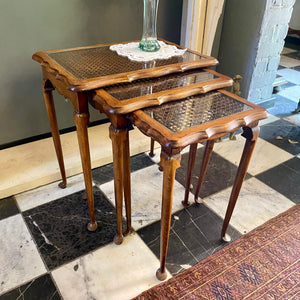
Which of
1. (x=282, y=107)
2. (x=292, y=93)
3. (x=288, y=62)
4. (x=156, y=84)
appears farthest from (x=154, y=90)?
(x=288, y=62)

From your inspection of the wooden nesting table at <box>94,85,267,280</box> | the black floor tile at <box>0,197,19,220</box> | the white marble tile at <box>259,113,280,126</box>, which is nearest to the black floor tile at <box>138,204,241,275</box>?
the wooden nesting table at <box>94,85,267,280</box>

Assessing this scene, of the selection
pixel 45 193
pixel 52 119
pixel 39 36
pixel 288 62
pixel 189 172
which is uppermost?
pixel 39 36

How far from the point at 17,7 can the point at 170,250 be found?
1382 mm

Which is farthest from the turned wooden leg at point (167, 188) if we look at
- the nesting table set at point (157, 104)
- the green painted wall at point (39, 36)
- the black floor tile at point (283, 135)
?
the black floor tile at point (283, 135)

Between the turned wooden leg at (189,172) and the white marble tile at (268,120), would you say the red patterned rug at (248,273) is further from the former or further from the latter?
the white marble tile at (268,120)

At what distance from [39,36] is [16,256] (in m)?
1.12

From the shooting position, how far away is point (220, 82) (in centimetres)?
111

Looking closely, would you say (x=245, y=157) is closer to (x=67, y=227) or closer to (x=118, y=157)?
(x=118, y=157)

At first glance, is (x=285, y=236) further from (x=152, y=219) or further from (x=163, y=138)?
(x=163, y=138)

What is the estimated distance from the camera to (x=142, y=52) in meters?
1.31

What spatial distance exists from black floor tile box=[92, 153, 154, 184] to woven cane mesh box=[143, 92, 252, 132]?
82cm

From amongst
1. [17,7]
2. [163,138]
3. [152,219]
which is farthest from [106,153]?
[163,138]

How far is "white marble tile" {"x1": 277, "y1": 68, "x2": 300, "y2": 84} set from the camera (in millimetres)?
3128

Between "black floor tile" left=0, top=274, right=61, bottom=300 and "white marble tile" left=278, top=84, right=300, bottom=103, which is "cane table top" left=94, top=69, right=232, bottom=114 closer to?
"black floor tile" left=0, top=274, right=61, bottom=300
